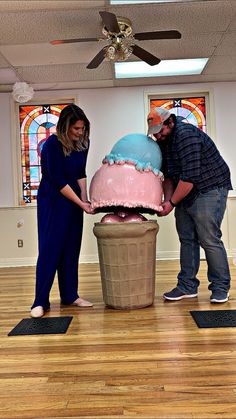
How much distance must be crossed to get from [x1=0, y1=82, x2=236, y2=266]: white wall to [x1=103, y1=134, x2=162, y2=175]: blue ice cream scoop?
9.75 ft

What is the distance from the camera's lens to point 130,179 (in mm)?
2654

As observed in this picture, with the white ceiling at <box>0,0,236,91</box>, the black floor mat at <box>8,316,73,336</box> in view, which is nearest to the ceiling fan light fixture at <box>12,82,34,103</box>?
the white ceiling at <box>0,0,236,91</box>

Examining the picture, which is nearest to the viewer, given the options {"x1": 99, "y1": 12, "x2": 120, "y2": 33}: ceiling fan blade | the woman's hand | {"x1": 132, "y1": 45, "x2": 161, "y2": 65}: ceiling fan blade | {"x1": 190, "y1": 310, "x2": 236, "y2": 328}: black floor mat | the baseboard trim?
{"x1": 190, "y1": 310, "x2": 236, "y2": 328}: black floor mat

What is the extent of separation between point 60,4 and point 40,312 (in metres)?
2.36

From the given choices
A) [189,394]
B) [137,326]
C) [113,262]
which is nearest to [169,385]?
[189,394]

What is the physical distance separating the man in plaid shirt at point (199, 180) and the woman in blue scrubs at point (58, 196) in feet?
1.60

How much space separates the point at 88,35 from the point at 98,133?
180 centimetres

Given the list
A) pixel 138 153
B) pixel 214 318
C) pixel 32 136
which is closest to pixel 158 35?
pixel 138 153

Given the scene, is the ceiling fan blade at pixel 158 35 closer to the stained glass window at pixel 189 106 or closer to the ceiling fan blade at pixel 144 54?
the ceiling fan blade at pixel 144 54

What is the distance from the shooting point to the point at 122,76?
208 inches

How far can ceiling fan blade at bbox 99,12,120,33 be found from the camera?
3.12 meters

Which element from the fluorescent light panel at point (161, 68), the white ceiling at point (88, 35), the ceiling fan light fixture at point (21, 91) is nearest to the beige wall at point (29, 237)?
the ceiling fan light fixture at point (21, 91)

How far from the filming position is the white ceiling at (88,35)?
11.6 feet

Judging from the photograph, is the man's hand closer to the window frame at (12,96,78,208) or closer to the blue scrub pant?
the blue scrub pant
